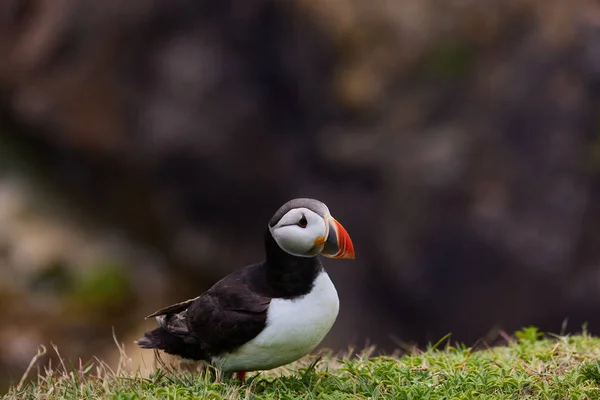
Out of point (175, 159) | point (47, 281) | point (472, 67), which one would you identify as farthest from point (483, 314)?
point (47, 281)

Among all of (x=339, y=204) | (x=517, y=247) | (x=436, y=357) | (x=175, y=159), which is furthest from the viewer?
(x=175, y=159)

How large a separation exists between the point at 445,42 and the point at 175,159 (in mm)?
3998

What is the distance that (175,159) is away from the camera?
11.1 metres

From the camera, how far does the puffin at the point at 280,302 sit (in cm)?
Answer: 351

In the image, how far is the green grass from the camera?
352 cm

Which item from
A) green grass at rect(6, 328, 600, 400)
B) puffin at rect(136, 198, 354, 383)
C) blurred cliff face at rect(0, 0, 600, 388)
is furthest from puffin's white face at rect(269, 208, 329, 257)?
blurred cliff face at rect(0, 0, 600, 388)

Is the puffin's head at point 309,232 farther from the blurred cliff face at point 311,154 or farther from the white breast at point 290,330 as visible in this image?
the blurred cliff face at point 311,154

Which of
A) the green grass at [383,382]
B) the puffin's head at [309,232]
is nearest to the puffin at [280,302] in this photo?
the puffin's head at [309,232]

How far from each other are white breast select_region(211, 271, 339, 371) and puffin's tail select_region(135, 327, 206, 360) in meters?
0.26

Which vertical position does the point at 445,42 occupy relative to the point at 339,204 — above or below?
above

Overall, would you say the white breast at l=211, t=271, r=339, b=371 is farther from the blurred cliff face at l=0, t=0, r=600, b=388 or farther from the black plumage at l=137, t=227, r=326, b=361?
the blurred cliff face at l=0, t=0, r=600, b=388

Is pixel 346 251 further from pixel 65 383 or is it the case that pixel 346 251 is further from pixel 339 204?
pixel 339 204

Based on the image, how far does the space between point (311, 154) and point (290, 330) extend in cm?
717

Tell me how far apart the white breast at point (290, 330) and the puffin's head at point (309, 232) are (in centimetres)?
17
